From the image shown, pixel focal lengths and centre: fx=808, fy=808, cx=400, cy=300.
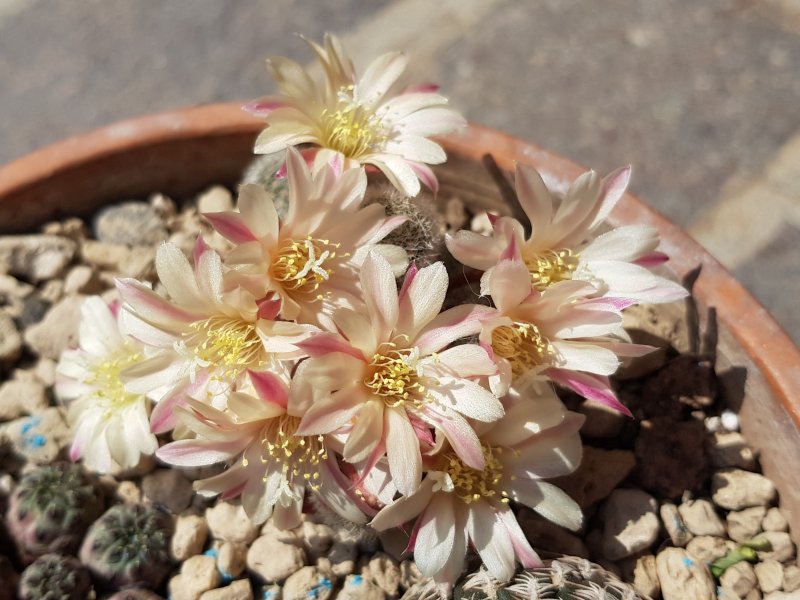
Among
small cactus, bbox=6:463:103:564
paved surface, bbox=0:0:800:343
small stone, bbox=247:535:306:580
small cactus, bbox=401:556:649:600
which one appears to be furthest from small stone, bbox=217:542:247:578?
paved surface, bbox=0:0:800:343

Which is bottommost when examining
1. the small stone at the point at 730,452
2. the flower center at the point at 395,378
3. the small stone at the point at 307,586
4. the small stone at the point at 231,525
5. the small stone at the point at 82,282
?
the small stone at the point at 231,525

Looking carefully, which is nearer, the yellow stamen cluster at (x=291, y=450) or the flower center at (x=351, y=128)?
the yellow stamen cluster at (x=291, y=450)

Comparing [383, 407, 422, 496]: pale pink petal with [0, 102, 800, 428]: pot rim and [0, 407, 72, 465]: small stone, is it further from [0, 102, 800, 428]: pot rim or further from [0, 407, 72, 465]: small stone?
[0, 407, 72, 465]: small stone

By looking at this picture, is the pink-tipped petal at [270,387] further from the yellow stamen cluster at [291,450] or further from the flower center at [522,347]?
the flower center at [522,347]

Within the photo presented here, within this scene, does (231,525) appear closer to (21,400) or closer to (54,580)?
(54,580)

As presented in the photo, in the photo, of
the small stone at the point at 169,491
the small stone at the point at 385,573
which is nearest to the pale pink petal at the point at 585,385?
the small stone at the point at 385,573

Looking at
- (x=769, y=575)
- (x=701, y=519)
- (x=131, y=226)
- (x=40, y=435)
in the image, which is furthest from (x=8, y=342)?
(x=769, y=575)

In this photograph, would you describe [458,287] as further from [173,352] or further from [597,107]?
[597,107]
